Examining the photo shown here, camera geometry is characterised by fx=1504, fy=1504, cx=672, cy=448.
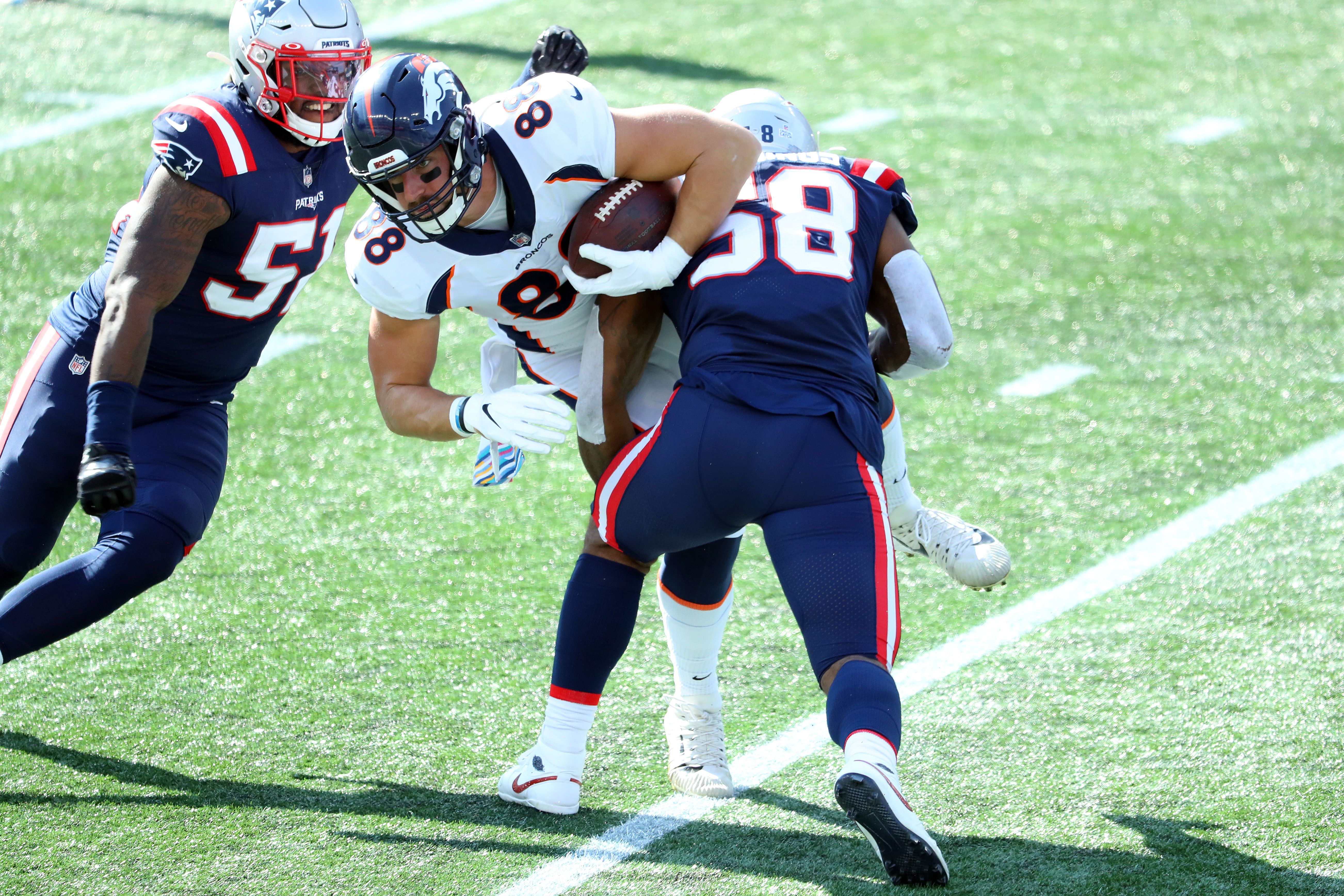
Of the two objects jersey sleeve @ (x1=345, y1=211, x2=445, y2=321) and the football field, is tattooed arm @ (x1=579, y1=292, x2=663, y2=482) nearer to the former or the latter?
jersey sleeve @ (x1=345, y1=211, x2=445, y2=321)

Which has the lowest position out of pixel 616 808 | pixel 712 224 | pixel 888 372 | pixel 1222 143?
pixel 1222 143

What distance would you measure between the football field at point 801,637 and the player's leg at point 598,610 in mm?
106

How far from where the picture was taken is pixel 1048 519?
4535 mm

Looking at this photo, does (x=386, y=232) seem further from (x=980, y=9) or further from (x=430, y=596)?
(x=980, y=9)

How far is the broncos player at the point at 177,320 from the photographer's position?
3053mm

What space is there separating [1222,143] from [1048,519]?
14.5ft

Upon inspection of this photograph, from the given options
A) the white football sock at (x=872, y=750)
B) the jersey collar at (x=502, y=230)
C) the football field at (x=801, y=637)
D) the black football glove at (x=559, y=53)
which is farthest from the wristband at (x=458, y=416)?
the black football glove at (x=559, y=53)

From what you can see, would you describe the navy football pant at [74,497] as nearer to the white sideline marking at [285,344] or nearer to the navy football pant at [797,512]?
the navy football pant at [797,512]

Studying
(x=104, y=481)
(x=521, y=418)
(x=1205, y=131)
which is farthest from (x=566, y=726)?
(x=1205, y=131)

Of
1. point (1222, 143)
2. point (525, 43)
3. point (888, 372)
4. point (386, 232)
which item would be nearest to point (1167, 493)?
point (888, 372)

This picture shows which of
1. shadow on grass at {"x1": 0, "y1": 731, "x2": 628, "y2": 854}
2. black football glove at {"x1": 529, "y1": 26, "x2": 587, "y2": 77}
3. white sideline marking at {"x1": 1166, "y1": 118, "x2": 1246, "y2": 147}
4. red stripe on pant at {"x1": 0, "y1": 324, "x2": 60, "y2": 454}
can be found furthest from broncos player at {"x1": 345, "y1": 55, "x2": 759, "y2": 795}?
white sideline marking at {"x1": 1166, "y1": 118, "x2": 1246, "y2": 147}

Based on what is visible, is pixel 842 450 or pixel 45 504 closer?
pixel 842 450

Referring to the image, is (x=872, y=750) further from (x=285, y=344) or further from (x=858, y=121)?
(x=858, y=121)

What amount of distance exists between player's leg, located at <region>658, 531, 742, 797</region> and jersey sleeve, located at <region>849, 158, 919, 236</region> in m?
0.76
